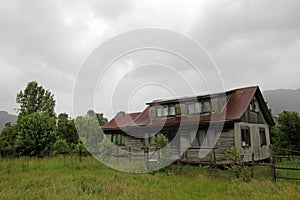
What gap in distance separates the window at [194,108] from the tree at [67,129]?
796 inches

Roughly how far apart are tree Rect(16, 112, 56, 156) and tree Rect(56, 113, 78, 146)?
13566 millimetres

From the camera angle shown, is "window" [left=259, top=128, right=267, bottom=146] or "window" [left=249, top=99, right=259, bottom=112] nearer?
"window" [left=249, top=99, right=259, bottom=112]

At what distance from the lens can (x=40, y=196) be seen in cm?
833

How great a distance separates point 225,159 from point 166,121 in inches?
241

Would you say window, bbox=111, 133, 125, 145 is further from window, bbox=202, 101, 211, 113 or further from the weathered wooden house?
window, bbox=202, 101, 211, 113

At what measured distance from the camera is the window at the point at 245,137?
17842 mm

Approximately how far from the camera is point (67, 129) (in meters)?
35.2

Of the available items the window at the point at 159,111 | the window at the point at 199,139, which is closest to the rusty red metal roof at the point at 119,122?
the window at the point at 159,111

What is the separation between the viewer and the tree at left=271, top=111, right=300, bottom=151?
22.8m

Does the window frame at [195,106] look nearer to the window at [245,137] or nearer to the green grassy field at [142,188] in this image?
the window at [245,137]

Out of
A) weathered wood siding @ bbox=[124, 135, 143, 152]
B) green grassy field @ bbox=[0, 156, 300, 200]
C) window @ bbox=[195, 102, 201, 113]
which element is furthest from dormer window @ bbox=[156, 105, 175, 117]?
green grassy field @ bbox=[0, 156, 300, 200]

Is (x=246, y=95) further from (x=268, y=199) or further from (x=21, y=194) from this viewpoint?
(x=21, y=194)

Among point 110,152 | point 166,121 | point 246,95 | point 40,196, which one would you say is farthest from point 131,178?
point 246,95

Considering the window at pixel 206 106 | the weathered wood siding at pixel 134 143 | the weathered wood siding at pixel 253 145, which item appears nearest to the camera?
the weathered wood siding at pixel 253 145
